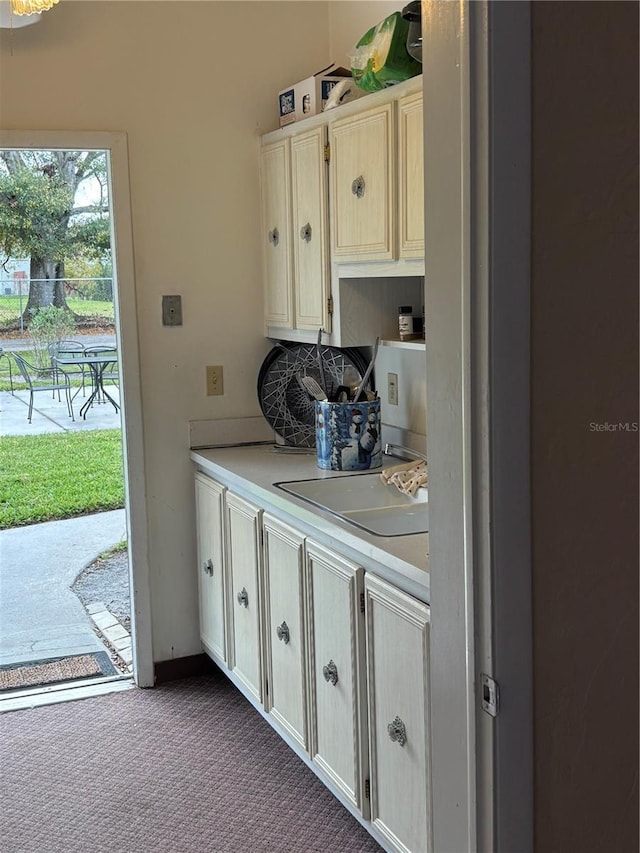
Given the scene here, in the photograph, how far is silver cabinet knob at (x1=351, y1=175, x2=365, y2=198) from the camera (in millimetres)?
2742

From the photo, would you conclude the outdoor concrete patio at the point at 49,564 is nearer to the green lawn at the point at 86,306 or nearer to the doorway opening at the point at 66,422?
the doorway opening at the point at 66,422

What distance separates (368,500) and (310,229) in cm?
90

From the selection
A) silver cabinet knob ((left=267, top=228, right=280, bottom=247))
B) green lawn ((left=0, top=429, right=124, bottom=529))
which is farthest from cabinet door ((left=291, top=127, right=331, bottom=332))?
green lawn ((left=0, top=429, right=124, bottom=529))

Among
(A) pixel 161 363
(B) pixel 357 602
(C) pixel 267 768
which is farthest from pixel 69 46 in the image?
(C) pixel 267 768

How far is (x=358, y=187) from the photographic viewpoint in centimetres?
276

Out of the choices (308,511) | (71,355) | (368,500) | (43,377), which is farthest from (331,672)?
(43,377)

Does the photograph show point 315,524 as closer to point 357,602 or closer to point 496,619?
point 357,602

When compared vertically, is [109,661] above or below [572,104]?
below

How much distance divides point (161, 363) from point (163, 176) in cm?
65

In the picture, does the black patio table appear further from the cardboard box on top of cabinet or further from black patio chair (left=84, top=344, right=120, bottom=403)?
the cardboard box on top of cabinet

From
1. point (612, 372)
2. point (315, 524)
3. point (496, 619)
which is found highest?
point (612, 372)

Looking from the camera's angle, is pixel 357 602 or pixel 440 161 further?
pixel 357 602

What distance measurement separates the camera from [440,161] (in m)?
1.20

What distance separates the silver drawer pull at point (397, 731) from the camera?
7.06ft
